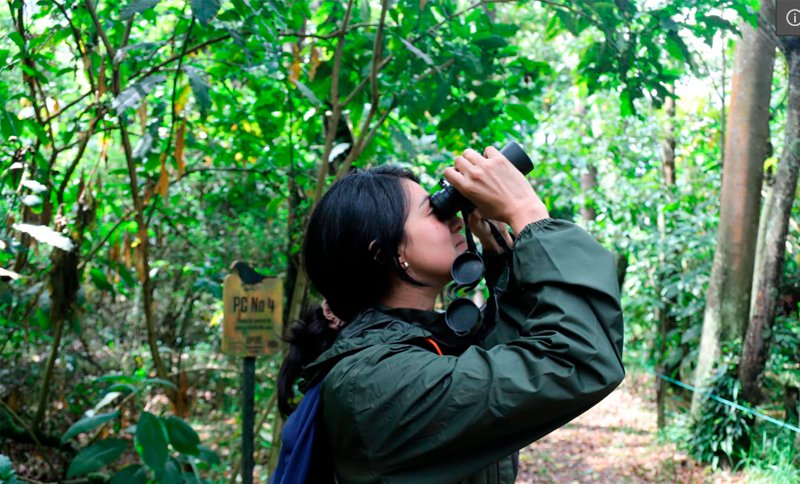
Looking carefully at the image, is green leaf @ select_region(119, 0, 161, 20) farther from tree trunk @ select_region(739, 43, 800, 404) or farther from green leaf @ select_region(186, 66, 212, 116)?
tree trunk @ select_region(739, 43, 800, 404)

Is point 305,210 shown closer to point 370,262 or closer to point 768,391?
point 370,262

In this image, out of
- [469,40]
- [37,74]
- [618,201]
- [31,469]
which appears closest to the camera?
[37,74]

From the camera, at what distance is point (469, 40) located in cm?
234

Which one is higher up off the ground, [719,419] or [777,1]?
[777,1]

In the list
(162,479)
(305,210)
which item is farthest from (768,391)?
(162,479)

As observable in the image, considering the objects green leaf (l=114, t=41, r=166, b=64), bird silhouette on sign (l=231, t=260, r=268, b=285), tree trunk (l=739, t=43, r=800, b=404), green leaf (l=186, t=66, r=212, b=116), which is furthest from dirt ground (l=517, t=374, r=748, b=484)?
green leaf (l=114, t=41, r=166, b=64)

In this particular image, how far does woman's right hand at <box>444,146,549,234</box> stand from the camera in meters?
1.03

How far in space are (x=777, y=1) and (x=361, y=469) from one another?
327 centimetres

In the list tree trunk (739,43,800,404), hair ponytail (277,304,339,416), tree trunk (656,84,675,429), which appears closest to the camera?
hair ponytail (277,304,339,416)

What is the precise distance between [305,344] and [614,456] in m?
5.06

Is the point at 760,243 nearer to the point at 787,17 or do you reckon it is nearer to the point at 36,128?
the point at 787,17

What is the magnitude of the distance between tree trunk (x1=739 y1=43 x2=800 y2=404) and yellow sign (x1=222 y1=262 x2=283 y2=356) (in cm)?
367

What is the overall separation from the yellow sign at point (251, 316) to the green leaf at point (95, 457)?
1.65 feet

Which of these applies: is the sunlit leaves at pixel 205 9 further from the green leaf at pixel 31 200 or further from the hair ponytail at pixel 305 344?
the green leaf at pixel 31 200
